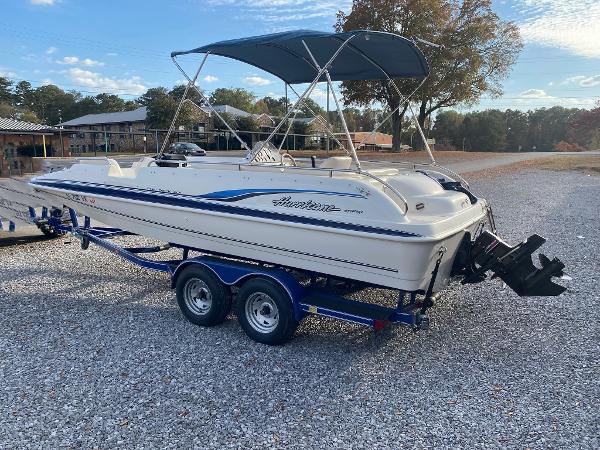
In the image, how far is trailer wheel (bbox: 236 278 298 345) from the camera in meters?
4.32

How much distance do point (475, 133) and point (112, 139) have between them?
172 ft

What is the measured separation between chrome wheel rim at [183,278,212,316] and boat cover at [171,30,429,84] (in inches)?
99.1

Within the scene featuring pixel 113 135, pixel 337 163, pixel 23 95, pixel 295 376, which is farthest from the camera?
pixel 23 95

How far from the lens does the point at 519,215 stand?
11.6 meters

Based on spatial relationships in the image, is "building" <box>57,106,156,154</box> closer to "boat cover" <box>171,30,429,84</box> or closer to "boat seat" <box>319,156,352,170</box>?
"boat cover" <box>171,30,429,84</box>

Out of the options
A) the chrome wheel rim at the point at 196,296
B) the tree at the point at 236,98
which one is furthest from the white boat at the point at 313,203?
the tree at the point at 236,98

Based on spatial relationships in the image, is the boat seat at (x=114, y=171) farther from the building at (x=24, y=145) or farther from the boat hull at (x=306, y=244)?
the building at (x=24, y=145)

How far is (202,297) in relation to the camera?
4.99 m

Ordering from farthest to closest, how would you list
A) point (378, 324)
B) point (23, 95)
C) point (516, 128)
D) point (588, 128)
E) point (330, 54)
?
point (516, 128), point (23, 95), point (588, 128), point (330, 54), point (378, 324)

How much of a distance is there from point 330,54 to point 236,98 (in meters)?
61.6

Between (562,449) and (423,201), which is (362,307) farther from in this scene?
(562,449)

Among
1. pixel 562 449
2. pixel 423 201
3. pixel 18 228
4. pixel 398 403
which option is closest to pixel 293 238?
pixel 423 201

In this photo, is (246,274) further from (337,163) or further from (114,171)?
(114,171)

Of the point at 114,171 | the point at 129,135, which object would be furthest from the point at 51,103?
the point at 114,171
